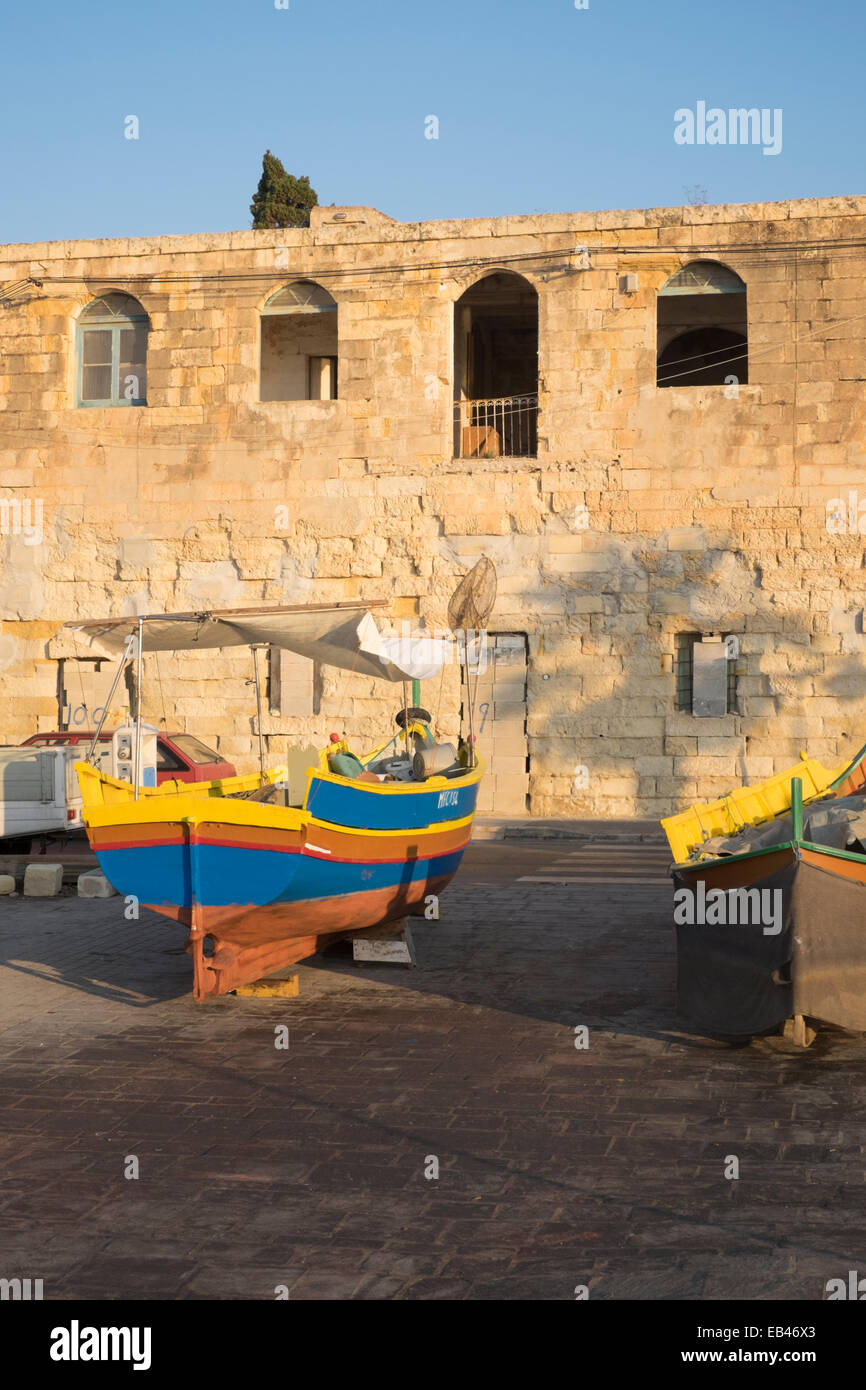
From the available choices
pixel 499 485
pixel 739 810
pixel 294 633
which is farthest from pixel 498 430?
pixel 739 810

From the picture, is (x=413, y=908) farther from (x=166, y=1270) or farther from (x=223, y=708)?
(x=223, y=708)

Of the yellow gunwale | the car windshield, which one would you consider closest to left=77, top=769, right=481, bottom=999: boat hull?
the yellow gunwale

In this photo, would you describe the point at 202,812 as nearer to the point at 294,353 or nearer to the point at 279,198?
the point at 294,353

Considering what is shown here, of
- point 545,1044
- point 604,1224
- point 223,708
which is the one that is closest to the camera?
point 604,1224

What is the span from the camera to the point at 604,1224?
18.3 ft

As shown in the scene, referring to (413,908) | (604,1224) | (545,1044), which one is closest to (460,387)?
(413,908)

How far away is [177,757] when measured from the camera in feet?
57.7

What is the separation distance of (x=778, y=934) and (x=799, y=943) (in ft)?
0.47

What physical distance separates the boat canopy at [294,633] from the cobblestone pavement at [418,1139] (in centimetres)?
279

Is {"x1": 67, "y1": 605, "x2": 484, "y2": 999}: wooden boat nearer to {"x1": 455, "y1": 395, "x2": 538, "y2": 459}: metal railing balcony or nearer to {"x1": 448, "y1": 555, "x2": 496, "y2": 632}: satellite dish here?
{"x1": 448, "y1": 555, "x2": 496, "y2": 632}: satellite dish

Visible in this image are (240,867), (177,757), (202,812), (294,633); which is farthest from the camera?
(177,757)

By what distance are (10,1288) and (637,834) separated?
15.0 metres

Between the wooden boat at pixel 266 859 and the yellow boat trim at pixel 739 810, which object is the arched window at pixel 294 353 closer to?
the wooden boat at pixel 266 859

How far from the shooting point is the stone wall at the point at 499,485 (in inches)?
795
